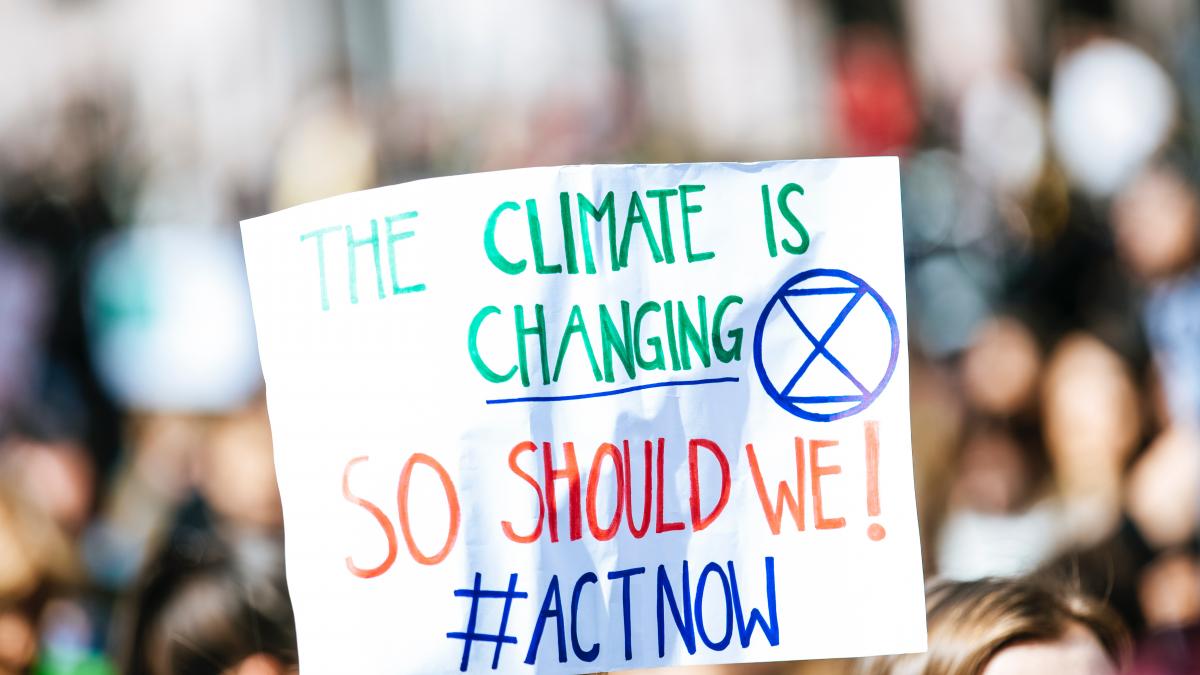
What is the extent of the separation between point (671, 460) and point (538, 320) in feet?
0.96

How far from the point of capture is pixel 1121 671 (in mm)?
2553

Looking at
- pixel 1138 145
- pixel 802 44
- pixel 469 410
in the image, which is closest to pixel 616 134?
pixel 802 44

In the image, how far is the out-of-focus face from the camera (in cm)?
254

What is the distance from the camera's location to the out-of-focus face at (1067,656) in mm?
2537

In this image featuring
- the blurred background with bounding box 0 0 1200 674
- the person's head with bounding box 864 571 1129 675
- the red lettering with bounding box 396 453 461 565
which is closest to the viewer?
the red lettering with bounding box 396 453 461 565

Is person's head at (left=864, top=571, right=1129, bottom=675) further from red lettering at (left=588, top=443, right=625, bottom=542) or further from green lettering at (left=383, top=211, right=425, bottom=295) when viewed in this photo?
green lettering at (left=383, top=211, right=425, bottom=295)

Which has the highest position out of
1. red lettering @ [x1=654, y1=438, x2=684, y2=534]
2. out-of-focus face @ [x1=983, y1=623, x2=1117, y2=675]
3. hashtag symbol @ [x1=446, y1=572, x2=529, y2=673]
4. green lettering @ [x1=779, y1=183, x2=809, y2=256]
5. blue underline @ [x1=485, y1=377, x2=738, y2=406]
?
green lettering @ [x1=779, y1=183, x2=809, y2=256]

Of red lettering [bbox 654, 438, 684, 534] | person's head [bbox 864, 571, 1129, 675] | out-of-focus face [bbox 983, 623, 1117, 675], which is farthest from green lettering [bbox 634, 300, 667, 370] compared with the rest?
out-of-focus face [bbox 983, 623, 1117, 675]

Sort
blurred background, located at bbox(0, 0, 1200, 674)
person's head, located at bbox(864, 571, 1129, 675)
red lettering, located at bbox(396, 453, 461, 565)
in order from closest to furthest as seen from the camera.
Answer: red lettering, located at bbox(396, 453, 461, 565), blurred background, located at bbox(0, 0, 1200, 674), person's head, located at bbox(864, 571, 1129, 675)

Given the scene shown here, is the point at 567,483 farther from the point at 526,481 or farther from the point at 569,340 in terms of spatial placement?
the point at 569,340

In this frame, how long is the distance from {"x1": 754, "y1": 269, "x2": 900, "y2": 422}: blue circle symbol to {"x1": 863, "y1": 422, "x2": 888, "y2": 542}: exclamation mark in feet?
0.12

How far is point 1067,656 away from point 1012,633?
11cm

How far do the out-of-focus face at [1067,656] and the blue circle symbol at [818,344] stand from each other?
0.67 metres

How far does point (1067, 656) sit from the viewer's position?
2549 millimetres
